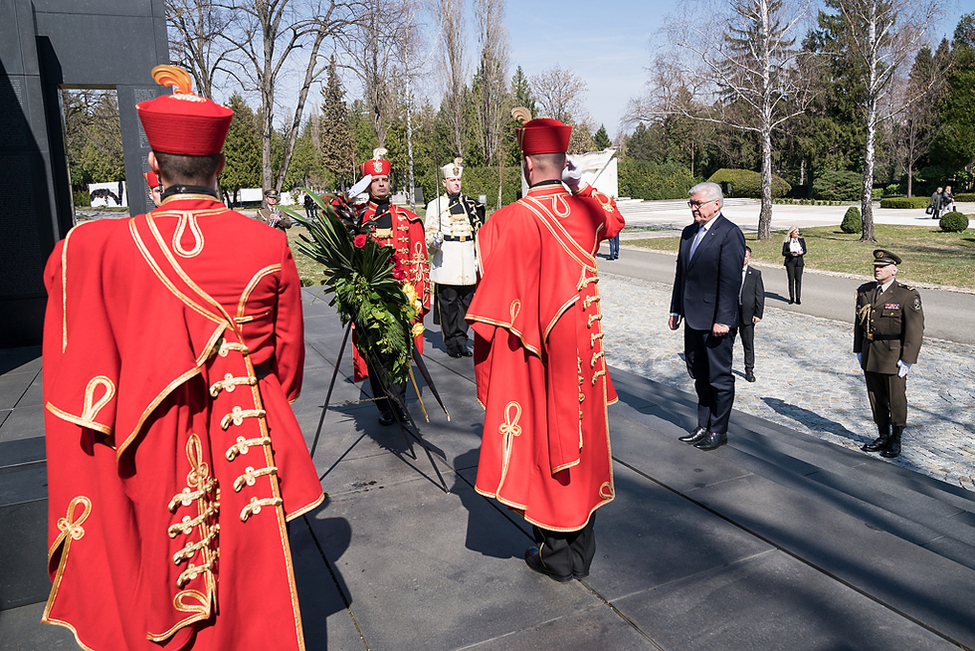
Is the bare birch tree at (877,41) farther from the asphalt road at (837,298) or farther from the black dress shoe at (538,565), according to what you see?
the black dress shoe at (538,565)

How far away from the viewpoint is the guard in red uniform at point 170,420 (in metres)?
2.15

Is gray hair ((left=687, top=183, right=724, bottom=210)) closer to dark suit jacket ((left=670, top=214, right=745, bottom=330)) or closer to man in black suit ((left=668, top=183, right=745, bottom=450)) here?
man in black suit ((left=668, top=183, right=745, bottom=450))

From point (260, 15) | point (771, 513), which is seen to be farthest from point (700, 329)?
point (260, 15)

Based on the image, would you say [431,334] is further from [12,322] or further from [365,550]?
[365,550]

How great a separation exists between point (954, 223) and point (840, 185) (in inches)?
1028

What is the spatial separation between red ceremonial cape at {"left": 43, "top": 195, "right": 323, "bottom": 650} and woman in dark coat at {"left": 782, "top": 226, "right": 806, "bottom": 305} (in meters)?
13.1

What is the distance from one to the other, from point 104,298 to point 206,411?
467mm

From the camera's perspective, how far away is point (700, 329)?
18.7 feet

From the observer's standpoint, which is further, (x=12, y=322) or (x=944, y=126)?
(x=944, y=126)

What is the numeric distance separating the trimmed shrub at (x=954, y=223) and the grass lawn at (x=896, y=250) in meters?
0.34

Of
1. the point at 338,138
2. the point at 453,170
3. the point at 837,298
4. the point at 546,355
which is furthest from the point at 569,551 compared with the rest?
the point at 338,138

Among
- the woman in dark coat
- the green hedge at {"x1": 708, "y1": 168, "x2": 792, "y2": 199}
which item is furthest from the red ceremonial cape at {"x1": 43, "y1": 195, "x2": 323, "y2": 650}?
the green hedge at {"x1": 708, "y1": 168, "x2": 792, "y2": 199}

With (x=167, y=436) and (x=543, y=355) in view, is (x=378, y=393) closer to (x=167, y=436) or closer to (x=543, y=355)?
(x=543, y=355)

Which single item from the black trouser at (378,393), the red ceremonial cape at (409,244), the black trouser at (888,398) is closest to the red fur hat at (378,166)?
the red ceremonial cape at (409,244)
